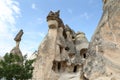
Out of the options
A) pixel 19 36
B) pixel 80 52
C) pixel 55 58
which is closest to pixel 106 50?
pixel 55 58

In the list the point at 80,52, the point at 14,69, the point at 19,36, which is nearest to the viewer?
the point at 14,69

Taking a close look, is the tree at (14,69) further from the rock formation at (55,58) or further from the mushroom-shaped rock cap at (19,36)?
the mushroom-shaped rock cap at (19,36)

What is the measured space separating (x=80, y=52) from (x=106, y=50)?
23.5 meters

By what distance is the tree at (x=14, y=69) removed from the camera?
2307cm

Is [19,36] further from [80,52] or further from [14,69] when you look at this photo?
[14,69]

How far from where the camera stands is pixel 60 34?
2509 cm

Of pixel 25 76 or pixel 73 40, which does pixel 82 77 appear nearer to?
pixel 25 76

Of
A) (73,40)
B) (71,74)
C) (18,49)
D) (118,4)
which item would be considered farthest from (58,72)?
(118,4)

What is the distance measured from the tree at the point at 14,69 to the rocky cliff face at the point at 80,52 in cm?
183

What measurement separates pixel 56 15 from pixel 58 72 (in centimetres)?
541

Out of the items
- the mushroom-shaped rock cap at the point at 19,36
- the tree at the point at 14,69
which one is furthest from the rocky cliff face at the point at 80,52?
the mushroom-shaped rock cap at the point at 19,36

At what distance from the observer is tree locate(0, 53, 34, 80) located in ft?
75.7

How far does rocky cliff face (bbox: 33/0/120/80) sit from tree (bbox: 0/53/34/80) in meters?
1.83

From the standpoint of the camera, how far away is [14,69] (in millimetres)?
23172
